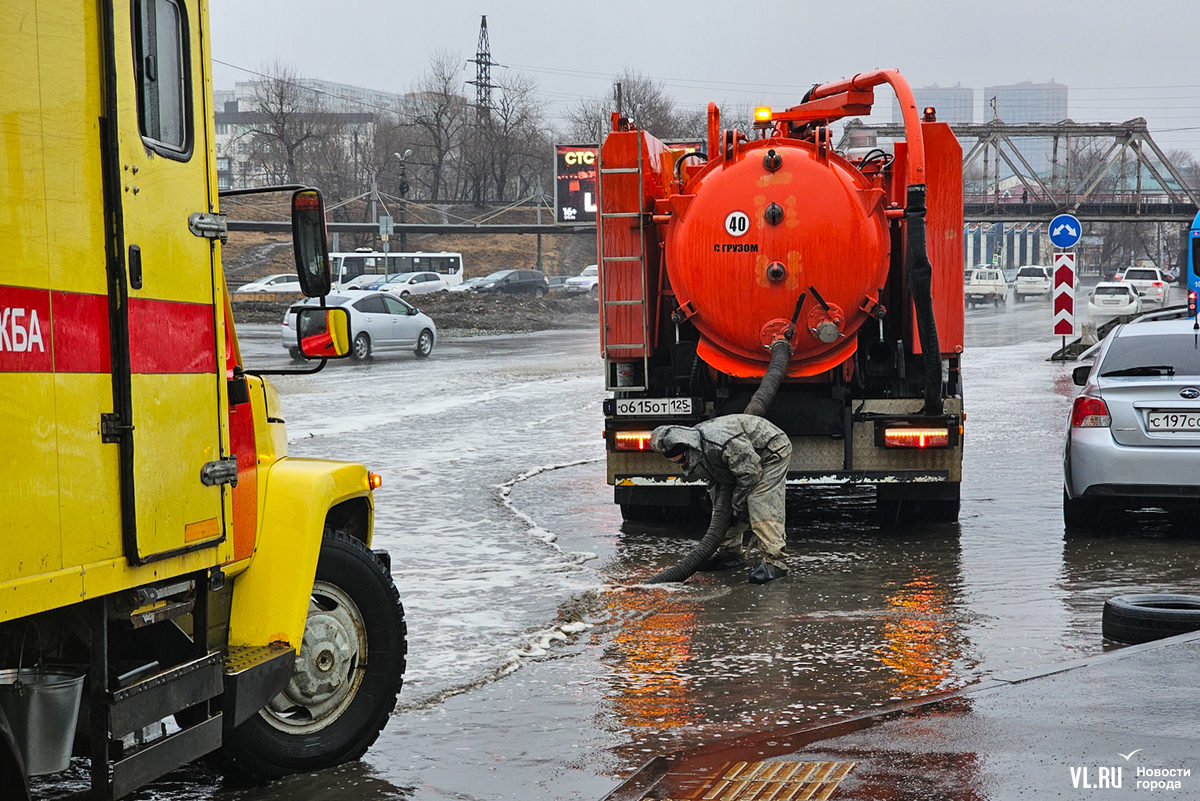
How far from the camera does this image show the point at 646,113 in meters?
89.1

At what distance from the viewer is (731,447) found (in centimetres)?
841

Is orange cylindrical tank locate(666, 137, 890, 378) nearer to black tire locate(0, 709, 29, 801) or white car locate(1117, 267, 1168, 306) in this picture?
black tire locate(0, 709, 29, 801)

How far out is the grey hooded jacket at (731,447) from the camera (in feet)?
27.5

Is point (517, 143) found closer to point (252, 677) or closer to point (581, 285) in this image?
point (581, 285)

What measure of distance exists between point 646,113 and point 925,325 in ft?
269

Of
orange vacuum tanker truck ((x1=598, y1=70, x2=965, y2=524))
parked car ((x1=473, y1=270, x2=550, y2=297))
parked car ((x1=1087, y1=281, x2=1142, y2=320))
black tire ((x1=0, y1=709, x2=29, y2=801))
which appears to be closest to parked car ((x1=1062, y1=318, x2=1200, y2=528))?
orange vacuum tanker truck ((x1=598, y1=70, x2=965, y2=524))

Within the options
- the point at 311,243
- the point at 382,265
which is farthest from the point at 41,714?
the point at 382,265

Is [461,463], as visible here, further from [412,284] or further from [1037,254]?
[1037,254]

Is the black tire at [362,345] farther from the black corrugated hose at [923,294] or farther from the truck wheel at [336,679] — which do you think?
the truck wheel at [336,679]

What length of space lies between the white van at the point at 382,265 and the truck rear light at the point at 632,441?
167ft

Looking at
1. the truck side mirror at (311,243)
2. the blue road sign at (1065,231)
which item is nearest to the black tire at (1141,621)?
the truck side mirror at (311,243)

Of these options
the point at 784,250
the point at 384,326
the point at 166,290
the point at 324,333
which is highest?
the point at 784,250

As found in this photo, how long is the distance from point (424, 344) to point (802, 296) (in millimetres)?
24816

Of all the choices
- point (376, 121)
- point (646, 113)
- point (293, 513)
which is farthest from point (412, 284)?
point (293, 513)
